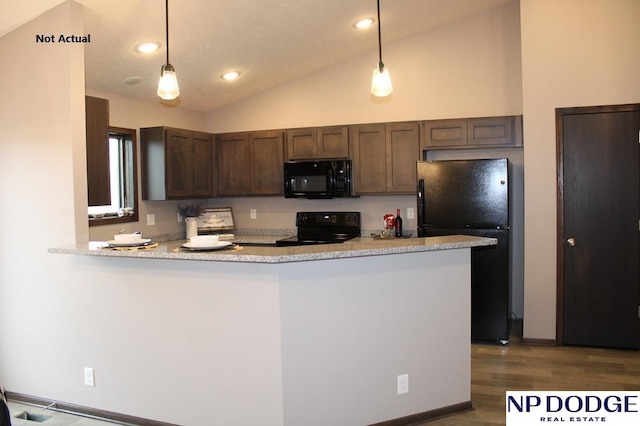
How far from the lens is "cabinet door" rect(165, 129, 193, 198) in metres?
4.87

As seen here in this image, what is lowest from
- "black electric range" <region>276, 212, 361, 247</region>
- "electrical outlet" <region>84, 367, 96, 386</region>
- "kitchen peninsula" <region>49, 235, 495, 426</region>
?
"electrical outlet" <region>84, 367, 96, 386</region>

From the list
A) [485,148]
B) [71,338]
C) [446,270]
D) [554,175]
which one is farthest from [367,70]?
[71,338]

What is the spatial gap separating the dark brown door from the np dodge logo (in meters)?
1.03

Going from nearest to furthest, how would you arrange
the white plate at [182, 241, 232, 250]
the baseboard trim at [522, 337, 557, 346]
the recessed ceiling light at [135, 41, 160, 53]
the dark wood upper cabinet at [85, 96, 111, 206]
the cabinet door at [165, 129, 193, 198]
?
the white plate at [182, 241, 232, 250] < the dark wood upper cabinet at [85, 96, 111, 206] < the recessed ceiling light at [135, 41, 160, 53] < the baseboard trim at [522, 337, 557, 346] < the cabinet door at [165, 129, 193, 198]

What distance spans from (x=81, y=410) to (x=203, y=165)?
2765mm

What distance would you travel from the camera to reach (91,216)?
14.5 ft

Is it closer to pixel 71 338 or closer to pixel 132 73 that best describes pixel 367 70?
pixel 132 73

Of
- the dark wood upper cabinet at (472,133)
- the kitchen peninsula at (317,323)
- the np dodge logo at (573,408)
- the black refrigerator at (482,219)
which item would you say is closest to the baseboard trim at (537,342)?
the black refrigerator at (482,219)

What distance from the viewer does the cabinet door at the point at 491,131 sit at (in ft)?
15.4

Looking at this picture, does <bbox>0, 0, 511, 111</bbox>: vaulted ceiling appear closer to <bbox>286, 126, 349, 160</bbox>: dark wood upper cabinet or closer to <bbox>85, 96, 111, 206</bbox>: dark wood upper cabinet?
<bbox>85, 96, 111, 206</bbox>: dark wood upper cabinet

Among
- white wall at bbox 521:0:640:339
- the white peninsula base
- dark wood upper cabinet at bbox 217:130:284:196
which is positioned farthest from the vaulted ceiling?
the white peninsula base

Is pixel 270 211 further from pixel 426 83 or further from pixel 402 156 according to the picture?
pixel 426 83

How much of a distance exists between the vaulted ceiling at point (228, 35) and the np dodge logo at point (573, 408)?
3053 mm

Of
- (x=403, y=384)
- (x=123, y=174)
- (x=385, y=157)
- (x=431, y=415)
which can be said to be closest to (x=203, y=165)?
(x=123, y=174)
